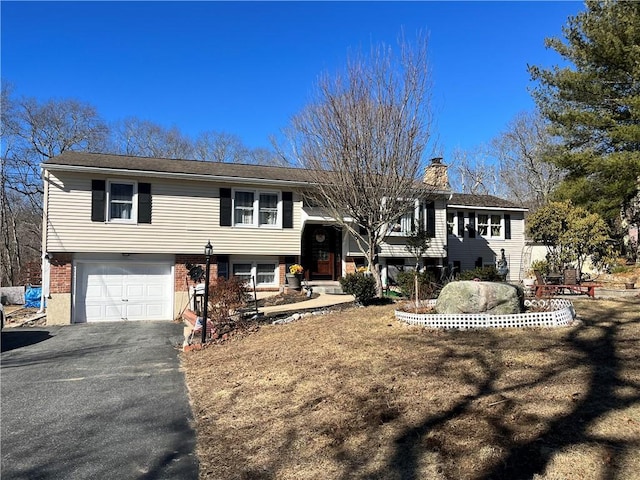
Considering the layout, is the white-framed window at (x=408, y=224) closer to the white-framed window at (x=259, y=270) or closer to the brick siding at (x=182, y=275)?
the white-framed window at (x=259, y=270)

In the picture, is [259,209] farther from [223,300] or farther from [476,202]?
[476,202]

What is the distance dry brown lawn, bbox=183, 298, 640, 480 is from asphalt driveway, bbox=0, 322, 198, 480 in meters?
0.33

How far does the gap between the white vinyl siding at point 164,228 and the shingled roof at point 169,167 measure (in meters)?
0.38

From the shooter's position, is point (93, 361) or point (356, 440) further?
point (93, 361)

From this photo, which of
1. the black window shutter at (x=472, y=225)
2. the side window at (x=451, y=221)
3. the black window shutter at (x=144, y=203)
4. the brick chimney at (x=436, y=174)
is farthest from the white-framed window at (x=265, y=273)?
the black window shutter at (x=472, y=225)

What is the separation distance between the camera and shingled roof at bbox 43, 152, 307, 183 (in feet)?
48.7

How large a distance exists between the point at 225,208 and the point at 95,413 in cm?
1103

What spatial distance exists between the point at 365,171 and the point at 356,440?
29.1 ft

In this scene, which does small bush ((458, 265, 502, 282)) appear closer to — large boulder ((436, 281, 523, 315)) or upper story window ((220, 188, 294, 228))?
large boulder ((436, 281, 523, 315))

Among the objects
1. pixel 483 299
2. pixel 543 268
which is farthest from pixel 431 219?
pixel 483 299

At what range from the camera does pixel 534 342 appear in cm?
641

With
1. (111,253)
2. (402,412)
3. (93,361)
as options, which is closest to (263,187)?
(111,253)

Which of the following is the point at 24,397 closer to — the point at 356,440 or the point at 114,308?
the point at 356,440

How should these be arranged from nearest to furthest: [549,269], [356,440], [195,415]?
[356,440]
[195,415]
[549,269]
